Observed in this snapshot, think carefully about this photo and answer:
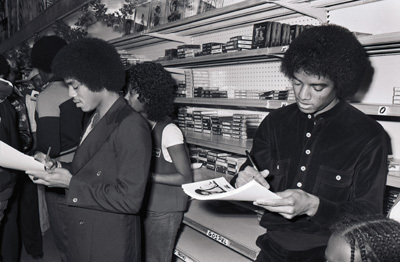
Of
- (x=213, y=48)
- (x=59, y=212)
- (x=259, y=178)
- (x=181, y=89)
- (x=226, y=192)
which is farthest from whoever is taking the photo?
(x=181, y=89)

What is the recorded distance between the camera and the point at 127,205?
1.84 m

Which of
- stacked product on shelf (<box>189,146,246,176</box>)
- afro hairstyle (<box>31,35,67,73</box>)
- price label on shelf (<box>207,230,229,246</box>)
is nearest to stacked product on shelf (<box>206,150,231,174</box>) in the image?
stacked product on shelf (<box>189,146,246,176</box>)

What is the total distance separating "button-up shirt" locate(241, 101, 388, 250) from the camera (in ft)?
5.49

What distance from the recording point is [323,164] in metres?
1.79

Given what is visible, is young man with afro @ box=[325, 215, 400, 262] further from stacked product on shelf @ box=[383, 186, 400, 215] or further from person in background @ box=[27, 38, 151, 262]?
stacked product on shelf @ box=[383, 186, 400, 215]

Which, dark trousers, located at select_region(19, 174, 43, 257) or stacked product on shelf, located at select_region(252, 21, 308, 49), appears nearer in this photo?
stacked product on shelf, located at select_region(252, 21, 308, 49)

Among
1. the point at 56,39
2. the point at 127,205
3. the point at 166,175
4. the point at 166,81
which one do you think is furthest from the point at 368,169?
the point at 56,39

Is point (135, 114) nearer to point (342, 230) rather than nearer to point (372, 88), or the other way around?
point (342, 230)

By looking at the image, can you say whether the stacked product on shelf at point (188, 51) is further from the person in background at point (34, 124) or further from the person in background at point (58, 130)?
the person in background at point (34, 124)

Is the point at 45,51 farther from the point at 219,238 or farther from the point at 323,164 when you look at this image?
the point at 323,164

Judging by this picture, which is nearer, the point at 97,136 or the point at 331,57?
the point at 331,57

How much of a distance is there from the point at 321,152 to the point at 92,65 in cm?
116

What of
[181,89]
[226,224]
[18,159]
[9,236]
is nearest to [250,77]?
[181,89]

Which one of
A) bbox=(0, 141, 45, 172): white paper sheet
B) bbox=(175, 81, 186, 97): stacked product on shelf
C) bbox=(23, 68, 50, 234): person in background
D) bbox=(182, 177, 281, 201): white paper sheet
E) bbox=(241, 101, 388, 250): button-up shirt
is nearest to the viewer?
bbox=(182, 177, 281, 201): white paper sheet
